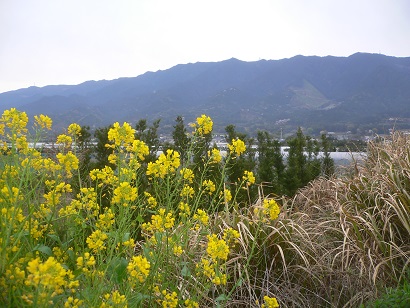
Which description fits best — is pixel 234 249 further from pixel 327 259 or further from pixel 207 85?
pixel 207 85

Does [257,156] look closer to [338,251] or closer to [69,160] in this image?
[338,251]

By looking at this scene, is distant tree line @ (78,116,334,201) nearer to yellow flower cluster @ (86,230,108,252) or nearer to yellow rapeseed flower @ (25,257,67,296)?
yellow flower cluster @ (86,230,108,252)

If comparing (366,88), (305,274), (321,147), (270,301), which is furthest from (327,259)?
(366,88)

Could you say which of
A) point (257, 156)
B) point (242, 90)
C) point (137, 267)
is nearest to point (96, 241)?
point (137, 267)

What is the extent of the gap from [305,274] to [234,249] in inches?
22.6

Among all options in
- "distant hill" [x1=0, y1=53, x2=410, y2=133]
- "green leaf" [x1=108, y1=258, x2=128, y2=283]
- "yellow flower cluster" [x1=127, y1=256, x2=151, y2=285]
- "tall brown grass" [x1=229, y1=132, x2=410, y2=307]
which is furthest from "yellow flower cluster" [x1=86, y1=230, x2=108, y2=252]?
"distant hill" [x1=0, y1=53, x2=410, y2=133]

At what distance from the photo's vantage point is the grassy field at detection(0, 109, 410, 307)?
1714mm

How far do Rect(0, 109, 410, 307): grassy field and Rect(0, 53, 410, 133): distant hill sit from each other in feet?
226

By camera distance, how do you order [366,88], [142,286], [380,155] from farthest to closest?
[366,88] < [380,155] < [142,286]

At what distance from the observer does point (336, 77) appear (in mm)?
125688

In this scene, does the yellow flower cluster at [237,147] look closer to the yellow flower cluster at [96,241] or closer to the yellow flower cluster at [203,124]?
the yellow flower cluster at [203,124]

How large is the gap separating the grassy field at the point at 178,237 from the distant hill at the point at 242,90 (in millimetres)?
68959

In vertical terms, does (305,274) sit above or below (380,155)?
below

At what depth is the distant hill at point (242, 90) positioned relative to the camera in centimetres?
8806
